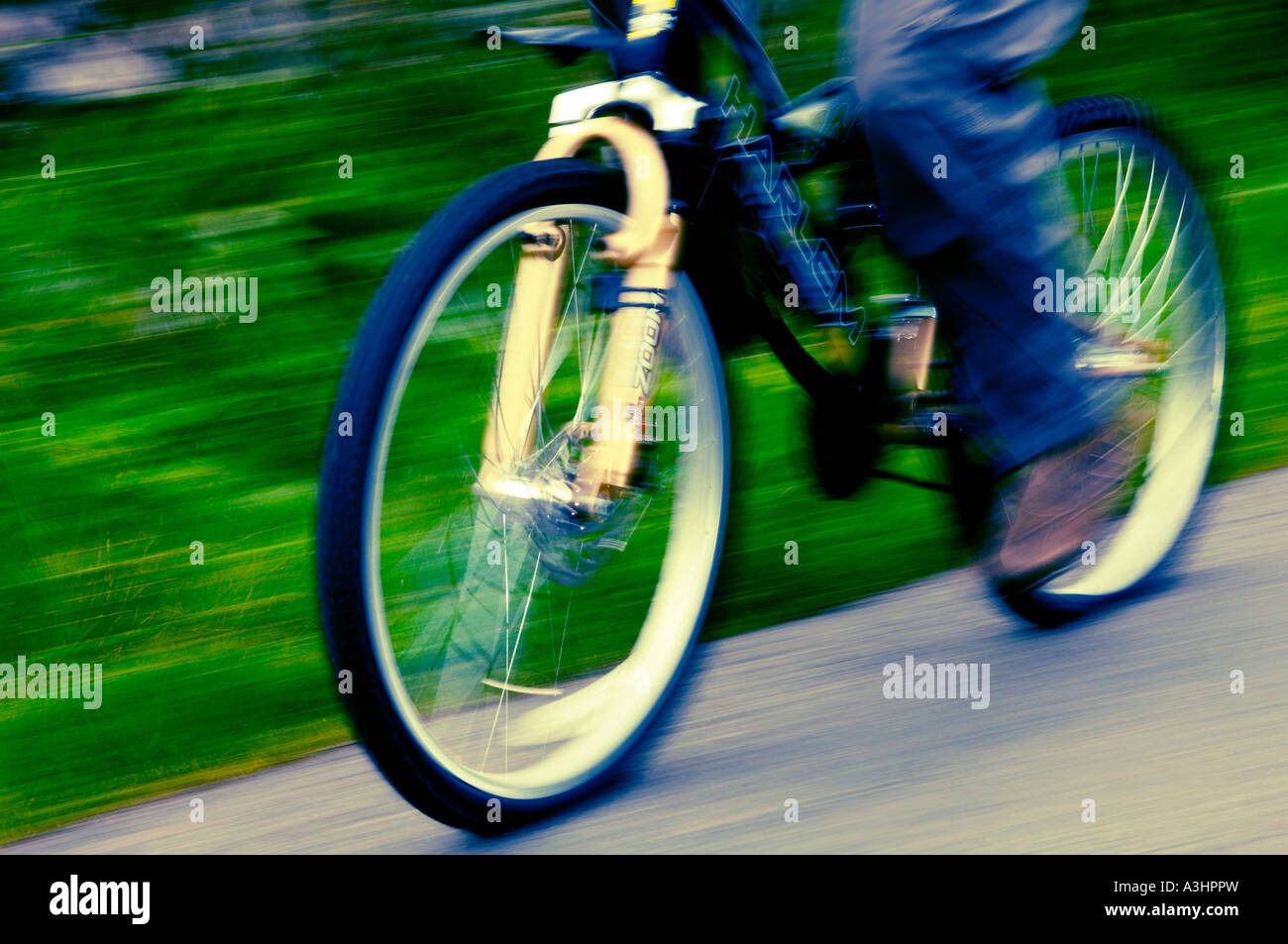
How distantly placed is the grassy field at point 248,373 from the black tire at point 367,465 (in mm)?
741

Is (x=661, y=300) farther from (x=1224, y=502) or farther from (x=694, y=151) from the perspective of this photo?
(x=1224, y=502)

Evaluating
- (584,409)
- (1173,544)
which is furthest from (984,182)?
(1173,544)

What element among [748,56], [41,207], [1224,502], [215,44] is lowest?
[1224,502]

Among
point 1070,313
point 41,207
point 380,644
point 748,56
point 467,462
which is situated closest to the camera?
point 380,644

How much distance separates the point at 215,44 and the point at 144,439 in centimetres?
220

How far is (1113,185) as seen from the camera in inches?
132

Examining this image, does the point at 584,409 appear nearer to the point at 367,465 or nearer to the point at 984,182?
the point at 367,465

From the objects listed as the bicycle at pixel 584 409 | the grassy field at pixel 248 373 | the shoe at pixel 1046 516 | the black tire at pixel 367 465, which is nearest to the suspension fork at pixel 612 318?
the bicycle at pixel 584 409

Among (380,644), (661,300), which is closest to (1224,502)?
(661,300)

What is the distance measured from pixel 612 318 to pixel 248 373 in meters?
1.97

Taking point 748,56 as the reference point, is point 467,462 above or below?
below

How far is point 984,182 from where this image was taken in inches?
107

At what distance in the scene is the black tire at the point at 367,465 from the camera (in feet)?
7.36

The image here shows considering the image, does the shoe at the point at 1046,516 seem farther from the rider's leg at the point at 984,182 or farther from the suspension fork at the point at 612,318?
the suspension fork at the point at 612,318
